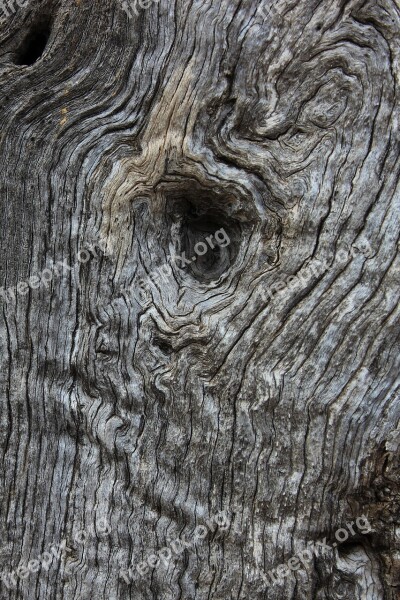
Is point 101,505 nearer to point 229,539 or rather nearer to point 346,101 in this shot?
point 229,539

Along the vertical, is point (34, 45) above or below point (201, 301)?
above

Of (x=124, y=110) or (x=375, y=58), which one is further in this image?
(x=124, y=110)

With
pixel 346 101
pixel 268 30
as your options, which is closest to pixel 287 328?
pixel 346 101

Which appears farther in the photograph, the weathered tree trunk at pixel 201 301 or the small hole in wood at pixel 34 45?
the small hole in wood at pixel 34 45

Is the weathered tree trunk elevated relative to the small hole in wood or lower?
lower

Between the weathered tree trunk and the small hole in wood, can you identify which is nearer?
the weathered tree trunk

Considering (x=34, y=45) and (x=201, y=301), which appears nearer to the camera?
(x=201, y=301)

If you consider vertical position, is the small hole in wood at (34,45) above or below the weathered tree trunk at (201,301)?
above

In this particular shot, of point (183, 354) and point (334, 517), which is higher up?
point (183, 354)
